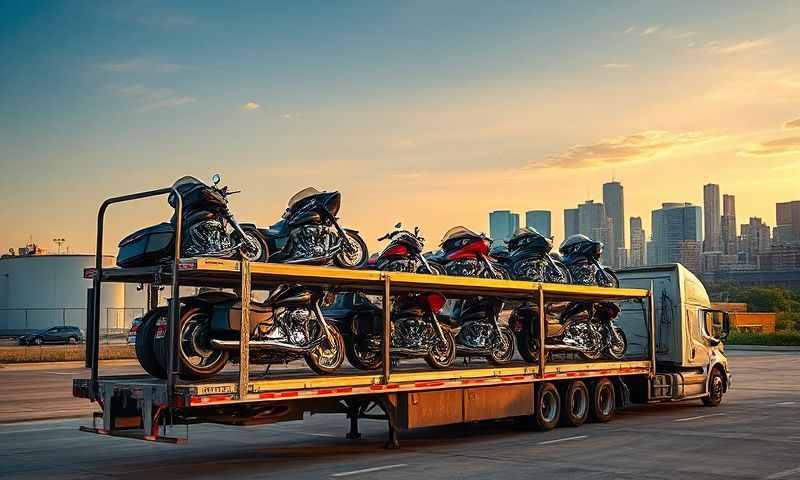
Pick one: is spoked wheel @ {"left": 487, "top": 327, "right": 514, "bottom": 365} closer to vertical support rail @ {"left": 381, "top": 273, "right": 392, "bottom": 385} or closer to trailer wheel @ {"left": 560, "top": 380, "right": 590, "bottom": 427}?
trailer wheel @ {"left": 560, "top": 380, "right": 590, "bottom": 427}

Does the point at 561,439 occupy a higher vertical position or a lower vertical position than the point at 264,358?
lower

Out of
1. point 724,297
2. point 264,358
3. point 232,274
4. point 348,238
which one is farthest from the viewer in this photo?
point 724,297

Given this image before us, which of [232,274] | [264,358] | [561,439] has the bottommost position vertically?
[561,439]

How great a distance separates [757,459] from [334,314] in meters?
6.14

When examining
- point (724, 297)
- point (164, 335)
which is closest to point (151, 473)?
point (164, 335)

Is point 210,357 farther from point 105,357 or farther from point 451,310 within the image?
point 105,357

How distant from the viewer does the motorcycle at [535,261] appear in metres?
17.3

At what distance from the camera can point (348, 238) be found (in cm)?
1327

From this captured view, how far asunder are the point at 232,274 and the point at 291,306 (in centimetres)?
135

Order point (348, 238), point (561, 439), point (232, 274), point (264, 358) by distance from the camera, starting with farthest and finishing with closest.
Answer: point (561, 439), point (348, 238), point (264, 358), point (232, 274)

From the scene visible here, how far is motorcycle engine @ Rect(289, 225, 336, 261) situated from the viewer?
1269 centimetres

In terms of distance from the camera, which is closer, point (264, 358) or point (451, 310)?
point (264, 358)

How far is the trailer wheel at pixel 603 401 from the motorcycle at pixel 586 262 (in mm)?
2096

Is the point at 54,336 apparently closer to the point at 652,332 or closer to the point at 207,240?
the point at 652,332
